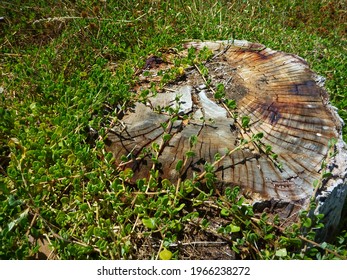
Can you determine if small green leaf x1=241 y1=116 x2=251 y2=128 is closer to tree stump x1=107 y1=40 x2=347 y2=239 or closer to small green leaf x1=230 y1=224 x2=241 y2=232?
tree stump x1=107 y1=40 x2=347 y2=239

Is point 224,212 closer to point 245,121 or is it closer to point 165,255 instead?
point 165,255

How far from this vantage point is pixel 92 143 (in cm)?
271

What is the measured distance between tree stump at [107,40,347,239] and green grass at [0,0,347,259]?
0.41ft

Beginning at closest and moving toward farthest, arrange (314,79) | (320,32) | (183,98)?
(183,98) < (314,79) < (320,32)

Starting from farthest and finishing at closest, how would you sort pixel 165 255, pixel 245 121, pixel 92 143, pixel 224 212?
pixel 92 143, pixel 245 121, pixel 224 212, pixel 165 255

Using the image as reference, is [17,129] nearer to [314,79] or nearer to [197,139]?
[197,139]

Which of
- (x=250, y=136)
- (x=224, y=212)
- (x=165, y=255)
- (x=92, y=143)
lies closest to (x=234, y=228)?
(x=224, y=212)

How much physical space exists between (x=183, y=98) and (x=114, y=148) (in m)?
0.60

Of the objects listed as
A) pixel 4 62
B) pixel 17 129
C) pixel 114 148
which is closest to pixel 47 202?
pixel 114 148

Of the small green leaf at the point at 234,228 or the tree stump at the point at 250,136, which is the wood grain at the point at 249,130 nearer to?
the tree stump at the point at 250,136

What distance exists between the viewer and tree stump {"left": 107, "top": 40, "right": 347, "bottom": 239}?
234cm

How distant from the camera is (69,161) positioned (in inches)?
99.1

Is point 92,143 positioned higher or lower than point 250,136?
lower

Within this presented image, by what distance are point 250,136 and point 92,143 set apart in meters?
1.00
